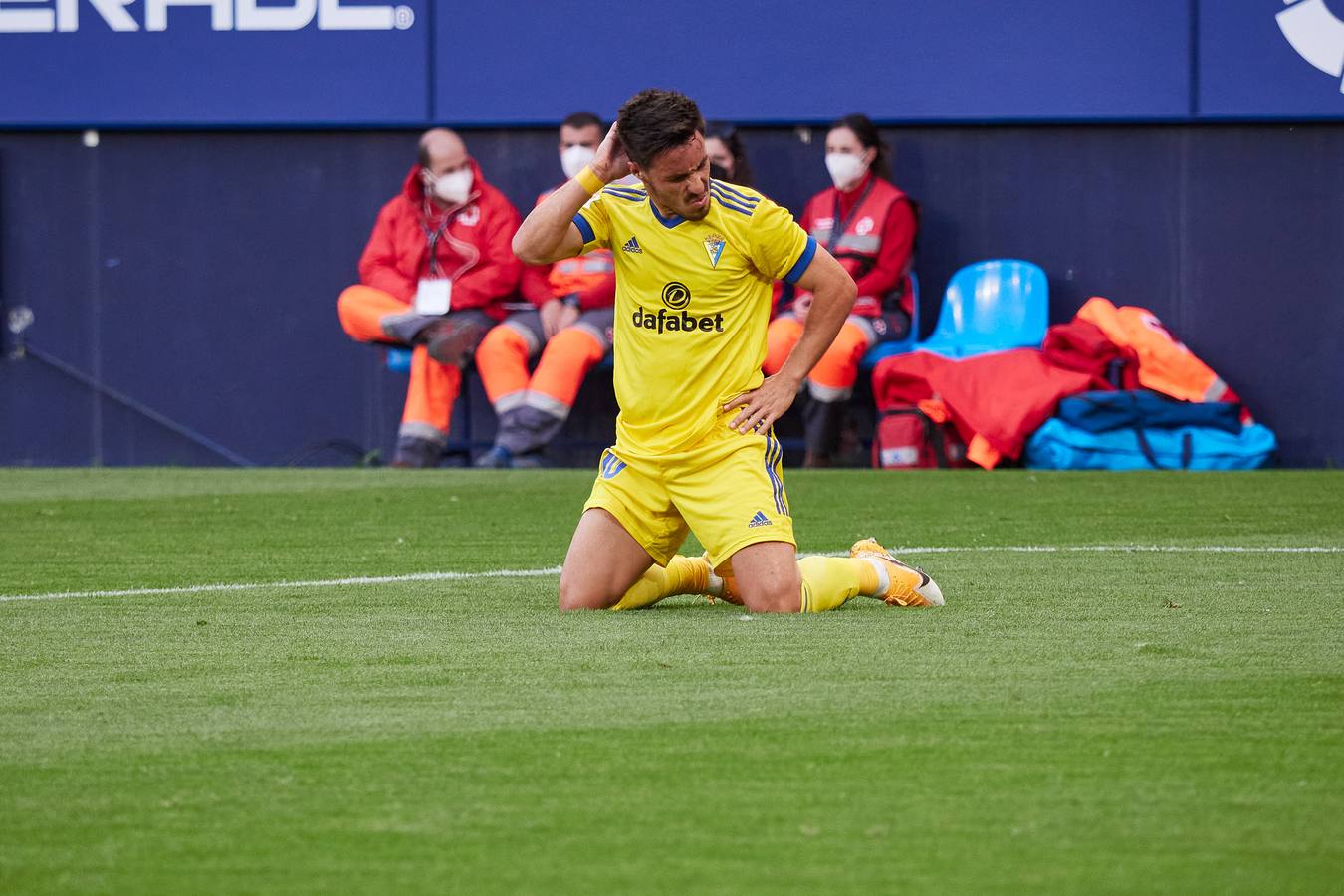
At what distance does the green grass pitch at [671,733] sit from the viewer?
9.09 feet

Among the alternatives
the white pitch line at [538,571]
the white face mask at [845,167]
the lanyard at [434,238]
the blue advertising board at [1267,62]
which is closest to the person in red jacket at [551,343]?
the lanyard at [434,238]

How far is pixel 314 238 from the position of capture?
13219 mm

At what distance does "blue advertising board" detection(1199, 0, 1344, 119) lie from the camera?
12086 mm

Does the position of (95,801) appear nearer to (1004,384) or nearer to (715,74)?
(1004,384)

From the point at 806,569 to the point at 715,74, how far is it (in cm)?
774

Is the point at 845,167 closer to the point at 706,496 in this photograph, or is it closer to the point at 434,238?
the point at 434,238

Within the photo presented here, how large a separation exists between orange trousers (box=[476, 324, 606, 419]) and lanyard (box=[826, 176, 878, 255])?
154 cm

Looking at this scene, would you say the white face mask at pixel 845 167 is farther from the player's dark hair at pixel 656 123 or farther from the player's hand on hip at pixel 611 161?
the player's dark hair at pixel 656 123

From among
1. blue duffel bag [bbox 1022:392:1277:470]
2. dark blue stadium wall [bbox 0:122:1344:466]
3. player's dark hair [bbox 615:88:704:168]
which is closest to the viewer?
player's dark hair [bbox 615:88:704:168]

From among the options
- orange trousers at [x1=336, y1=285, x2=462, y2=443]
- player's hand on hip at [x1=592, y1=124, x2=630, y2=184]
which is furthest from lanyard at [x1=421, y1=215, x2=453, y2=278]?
player's hand on hip at [x1=592, y1=124, x2=630, y2=184]

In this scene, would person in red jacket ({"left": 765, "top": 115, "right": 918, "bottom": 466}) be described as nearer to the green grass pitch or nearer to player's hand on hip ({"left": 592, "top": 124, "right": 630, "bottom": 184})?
the green grass pitch

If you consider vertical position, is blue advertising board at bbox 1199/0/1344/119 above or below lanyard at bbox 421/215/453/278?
above

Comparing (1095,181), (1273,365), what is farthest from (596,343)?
(1273,365)

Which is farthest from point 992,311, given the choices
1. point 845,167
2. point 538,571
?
point 538,571
